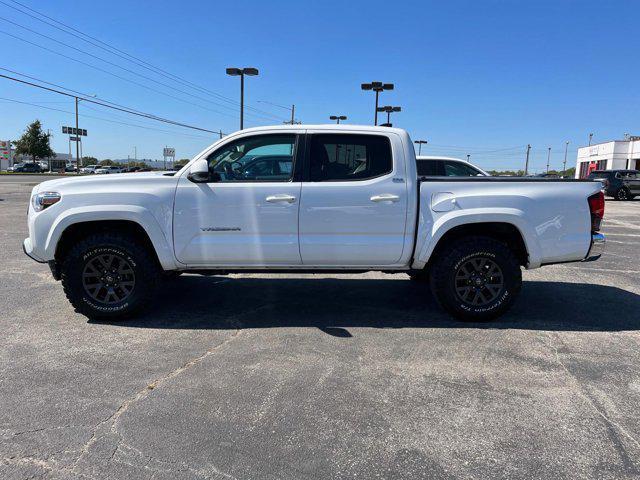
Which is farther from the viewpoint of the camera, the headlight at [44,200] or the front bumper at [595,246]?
the front bumper at [595,246]

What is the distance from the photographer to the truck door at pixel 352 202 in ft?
15.1

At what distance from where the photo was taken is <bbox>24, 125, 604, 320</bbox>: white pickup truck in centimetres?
461

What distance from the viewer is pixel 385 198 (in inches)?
181

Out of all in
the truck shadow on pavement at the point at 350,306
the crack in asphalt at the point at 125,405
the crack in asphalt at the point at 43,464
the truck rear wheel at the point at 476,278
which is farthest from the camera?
the truck shadow on pavement at the point at 350,306

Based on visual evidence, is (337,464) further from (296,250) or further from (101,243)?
(101,243)

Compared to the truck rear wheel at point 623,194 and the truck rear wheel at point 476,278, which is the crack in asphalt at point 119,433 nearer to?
the truck rear wheel at point 476,278

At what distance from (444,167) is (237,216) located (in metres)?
7.62

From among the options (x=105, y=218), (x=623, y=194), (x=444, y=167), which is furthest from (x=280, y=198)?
(x=623, y=194)

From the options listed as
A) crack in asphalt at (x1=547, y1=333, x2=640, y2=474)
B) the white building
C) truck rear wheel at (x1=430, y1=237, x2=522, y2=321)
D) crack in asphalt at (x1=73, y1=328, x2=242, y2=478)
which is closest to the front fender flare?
crack in asphalt at (x1=73, y1=328, x2=242, y2=478)

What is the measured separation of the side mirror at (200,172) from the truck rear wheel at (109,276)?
3.01ft

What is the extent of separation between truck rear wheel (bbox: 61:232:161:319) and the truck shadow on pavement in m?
0.24

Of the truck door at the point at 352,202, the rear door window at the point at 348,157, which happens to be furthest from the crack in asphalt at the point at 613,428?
the rear door window at the point at 348,157

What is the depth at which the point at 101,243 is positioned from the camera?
4.65 meters

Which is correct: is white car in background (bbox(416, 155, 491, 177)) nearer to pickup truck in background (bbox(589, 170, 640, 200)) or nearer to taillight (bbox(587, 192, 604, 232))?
taillight (bbox(587, 192, 604, 232))
